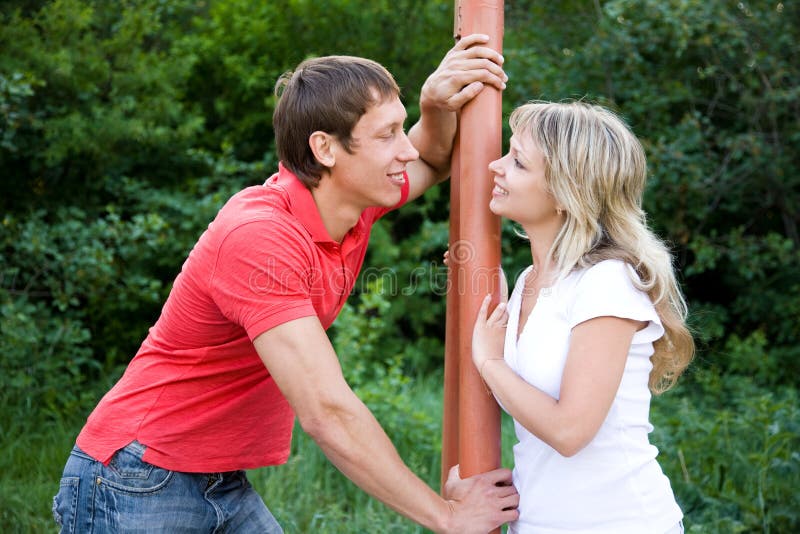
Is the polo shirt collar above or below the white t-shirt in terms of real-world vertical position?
above

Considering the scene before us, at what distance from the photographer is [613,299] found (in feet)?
6.61

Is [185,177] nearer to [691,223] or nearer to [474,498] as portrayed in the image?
[691,223]

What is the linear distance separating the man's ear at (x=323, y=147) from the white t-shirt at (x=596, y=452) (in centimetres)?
71

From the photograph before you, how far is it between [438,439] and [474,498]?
224 centimetres

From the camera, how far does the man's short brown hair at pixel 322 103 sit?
7.95 ft

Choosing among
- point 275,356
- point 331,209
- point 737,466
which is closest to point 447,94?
point 331,209

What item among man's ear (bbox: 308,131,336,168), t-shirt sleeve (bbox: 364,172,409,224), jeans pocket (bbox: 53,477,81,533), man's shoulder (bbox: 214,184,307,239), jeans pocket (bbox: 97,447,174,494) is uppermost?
man's ear (bbox: 308,131,336,168)

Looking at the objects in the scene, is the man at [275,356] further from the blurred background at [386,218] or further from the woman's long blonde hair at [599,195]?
the blurred background at [386,218]

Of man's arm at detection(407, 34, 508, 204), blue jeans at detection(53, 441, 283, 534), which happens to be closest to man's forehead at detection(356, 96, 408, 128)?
man's arm at detection(407, 34, 508, 204)

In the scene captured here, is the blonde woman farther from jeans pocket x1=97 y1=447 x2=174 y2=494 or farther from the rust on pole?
jeans pocket x1=97 y1=447 x2=174 y2=494

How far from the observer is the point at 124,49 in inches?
222

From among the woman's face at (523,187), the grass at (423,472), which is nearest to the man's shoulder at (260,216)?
the woman's face at (523,187)

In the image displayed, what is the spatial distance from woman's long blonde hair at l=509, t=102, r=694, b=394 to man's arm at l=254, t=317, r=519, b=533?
616mm

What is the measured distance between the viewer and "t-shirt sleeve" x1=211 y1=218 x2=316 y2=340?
82.0 inches
